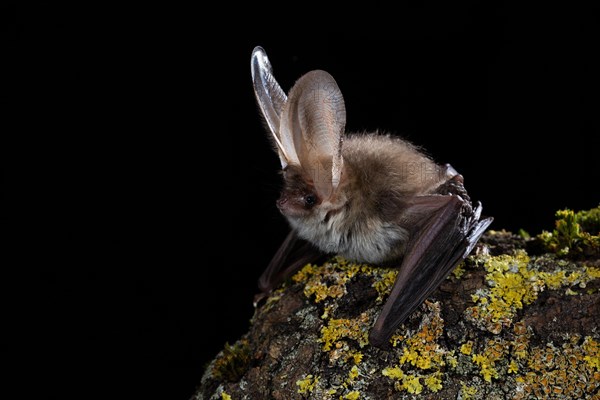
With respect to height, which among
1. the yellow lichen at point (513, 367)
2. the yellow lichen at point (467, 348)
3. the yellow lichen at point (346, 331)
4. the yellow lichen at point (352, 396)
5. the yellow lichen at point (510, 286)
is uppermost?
the yellow lichen at point (510, 286)

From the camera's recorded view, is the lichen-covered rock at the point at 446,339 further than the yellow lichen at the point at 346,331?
No

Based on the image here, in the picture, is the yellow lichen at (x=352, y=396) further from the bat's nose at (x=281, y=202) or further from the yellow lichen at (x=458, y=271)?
the bat's nose at (x=281, y=202)

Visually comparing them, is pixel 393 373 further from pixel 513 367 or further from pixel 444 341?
pixel 513 367

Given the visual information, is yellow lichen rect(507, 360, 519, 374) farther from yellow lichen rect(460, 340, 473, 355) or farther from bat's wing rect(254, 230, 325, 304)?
bat's wing rect(254, 230, 325, 304)

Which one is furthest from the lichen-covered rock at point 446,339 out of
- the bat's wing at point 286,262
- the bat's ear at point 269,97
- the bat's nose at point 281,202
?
the bat's ear at point 269,97

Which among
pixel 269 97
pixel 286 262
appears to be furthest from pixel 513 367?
pixel 269 97

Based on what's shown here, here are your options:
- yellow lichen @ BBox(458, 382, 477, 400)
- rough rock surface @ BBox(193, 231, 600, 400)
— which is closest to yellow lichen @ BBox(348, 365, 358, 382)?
rough rock surface @ BBox(193, 231, 600, 400)

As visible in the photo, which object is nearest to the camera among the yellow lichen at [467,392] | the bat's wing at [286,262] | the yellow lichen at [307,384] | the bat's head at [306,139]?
the yellow lichen at [467,392]
